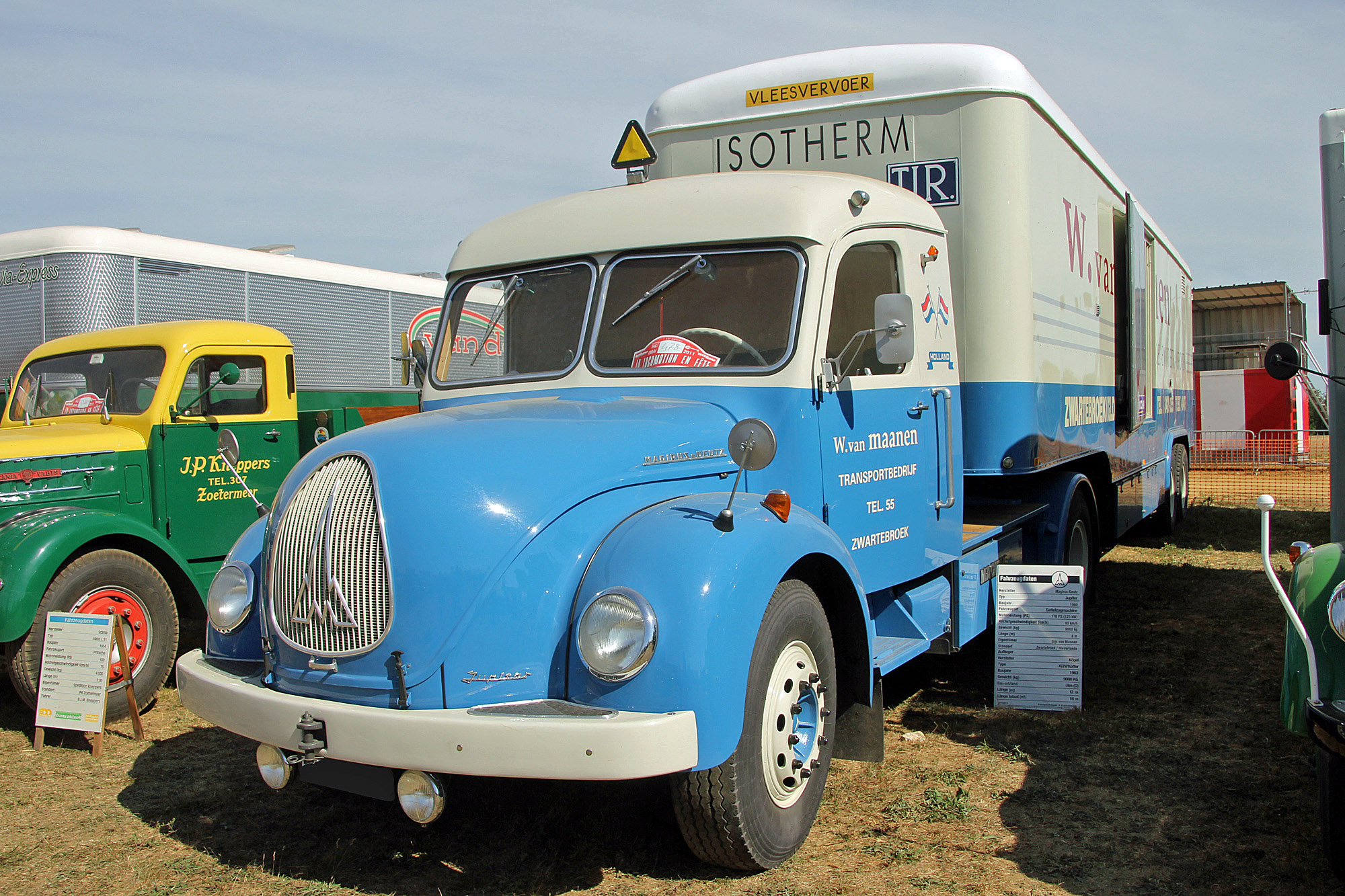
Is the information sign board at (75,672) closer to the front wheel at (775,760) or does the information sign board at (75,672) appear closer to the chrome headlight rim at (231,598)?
the chrome headlight rim at (231,598)

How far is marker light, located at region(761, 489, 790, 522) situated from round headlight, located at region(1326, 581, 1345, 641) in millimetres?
1623

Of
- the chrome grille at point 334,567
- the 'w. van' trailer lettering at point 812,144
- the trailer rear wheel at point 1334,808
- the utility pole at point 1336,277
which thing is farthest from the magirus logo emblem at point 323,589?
the utility pole at point 1336,277

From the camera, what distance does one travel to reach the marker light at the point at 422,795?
298 centimetres

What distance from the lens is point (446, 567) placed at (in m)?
3.01

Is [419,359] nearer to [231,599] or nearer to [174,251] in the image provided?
[231,599]

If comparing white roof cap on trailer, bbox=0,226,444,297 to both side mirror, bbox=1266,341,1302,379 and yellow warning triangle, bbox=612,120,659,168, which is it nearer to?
yellow warning triangle, bbox=612,120,659,168

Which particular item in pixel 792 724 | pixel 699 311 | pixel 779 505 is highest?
pixel 699 311

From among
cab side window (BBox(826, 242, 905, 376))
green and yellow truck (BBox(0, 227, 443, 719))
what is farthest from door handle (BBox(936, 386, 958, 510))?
green and yellow truck (BBox(0, 227, 443, 719))

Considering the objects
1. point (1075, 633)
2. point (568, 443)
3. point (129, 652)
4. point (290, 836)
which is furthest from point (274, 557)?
point (1075, 633)

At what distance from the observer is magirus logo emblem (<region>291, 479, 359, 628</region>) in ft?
10.2

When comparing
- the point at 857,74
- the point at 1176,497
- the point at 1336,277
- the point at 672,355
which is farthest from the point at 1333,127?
the point at 1176,497

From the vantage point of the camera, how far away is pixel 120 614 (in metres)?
5.40

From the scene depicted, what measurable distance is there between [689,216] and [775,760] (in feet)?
7.01

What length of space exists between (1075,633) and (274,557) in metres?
3.91
